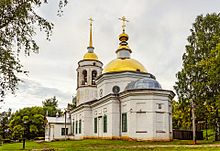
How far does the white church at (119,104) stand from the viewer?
2722 cm

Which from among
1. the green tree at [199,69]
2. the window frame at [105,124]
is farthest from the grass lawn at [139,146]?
the green tree at [199,69]

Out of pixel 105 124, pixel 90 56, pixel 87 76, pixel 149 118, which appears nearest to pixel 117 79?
pixel 105 124

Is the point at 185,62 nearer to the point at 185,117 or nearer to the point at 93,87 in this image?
the point at 185,117

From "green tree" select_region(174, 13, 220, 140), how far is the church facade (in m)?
2.86

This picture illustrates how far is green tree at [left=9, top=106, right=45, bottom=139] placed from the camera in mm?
60094

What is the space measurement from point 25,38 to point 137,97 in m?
17.7

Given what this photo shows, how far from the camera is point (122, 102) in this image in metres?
29.7

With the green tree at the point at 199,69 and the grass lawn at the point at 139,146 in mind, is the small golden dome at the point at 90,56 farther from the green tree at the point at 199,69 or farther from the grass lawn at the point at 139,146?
the grass lawn at the point at 139,146

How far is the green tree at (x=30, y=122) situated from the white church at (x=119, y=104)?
14189mm

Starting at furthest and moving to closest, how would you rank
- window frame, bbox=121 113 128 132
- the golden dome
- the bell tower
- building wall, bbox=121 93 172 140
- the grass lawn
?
1. the bell tower
2. the golden dome
3. window frame, bbox=121 113 128 132
4. building wall, bbox=121 93 172 140
5. the grass lawn

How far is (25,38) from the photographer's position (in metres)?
11.2

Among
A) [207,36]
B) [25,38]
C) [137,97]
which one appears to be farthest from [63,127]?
[25,38]

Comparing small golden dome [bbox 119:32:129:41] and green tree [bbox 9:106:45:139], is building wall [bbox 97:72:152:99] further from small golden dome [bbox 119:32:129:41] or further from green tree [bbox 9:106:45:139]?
green tree [bbox 9:106:45:139]

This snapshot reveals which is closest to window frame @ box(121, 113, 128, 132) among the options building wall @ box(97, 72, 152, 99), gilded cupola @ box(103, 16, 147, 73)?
building wall @ box(97, 72, 152, 99)
